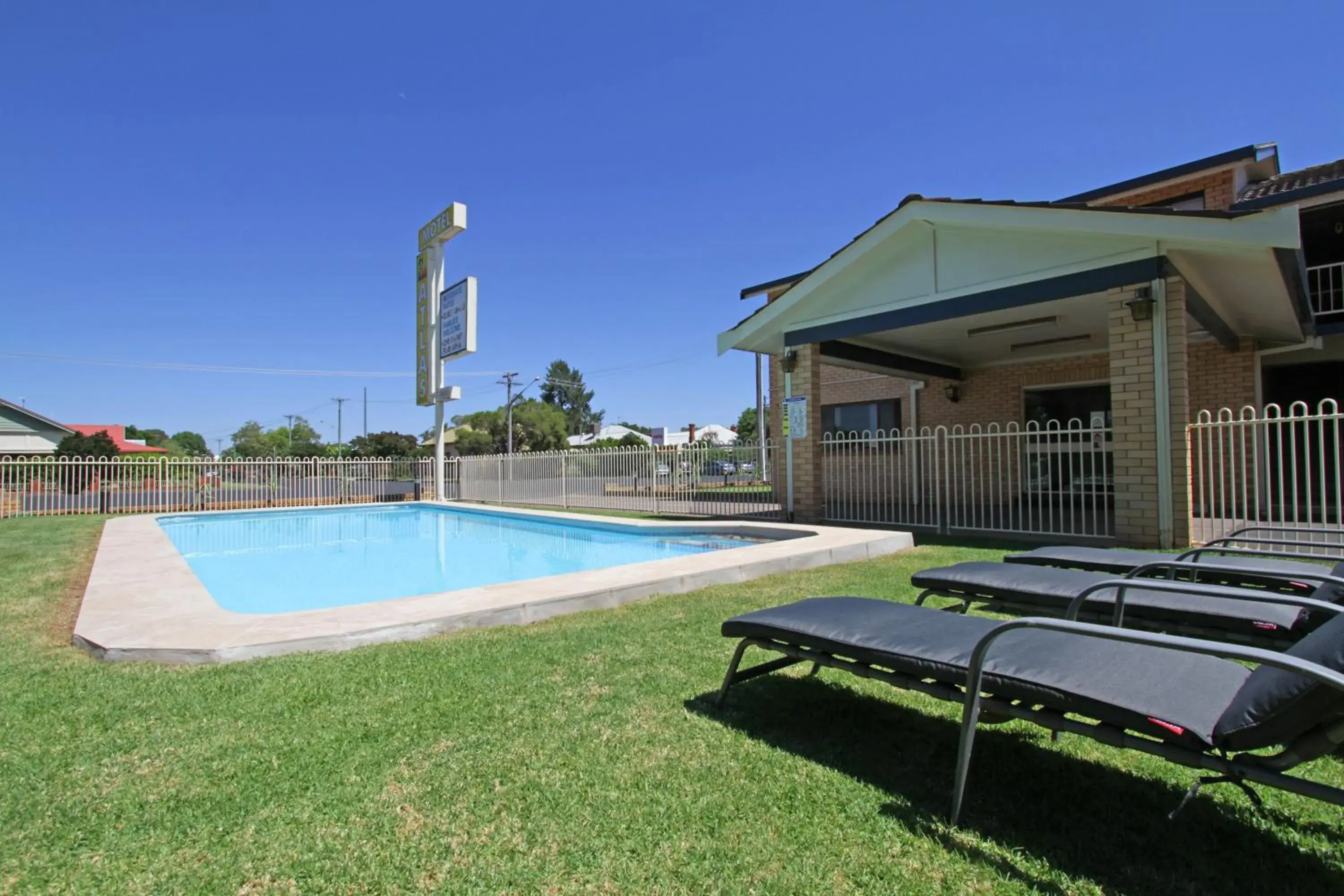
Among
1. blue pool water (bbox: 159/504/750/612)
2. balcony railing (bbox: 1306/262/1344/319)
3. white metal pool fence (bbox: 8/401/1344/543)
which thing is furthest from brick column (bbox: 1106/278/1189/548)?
balcony railing (bbox: 1306/262/1344/319)

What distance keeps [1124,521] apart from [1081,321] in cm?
460

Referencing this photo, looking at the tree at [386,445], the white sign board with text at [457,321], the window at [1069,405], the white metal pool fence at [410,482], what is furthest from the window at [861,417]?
the tree at [386,445]

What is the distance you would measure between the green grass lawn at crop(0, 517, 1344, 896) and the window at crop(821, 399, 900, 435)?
13.9m

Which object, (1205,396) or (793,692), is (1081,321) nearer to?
(1205,396)

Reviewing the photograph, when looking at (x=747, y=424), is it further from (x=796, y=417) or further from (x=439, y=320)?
(x=796, y=417)

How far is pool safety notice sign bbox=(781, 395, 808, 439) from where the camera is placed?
36.1 ft

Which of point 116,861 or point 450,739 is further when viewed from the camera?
point 450,739

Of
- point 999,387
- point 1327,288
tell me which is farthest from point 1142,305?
point 1327,288

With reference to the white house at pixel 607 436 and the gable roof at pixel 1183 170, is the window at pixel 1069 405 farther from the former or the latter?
the white house at pixel 607 436

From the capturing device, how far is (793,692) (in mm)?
3246

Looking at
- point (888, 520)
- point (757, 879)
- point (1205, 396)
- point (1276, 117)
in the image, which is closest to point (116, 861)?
point (757, 879)

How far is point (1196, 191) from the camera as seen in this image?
496 inches

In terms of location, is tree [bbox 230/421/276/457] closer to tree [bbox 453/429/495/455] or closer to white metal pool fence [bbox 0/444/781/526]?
tree [bbox 453/429/495/455]

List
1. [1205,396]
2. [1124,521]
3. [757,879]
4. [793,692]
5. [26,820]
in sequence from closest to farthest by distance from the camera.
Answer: [757,879]
[26,820]
[793,692]
[1124,521]
[1205,396]
